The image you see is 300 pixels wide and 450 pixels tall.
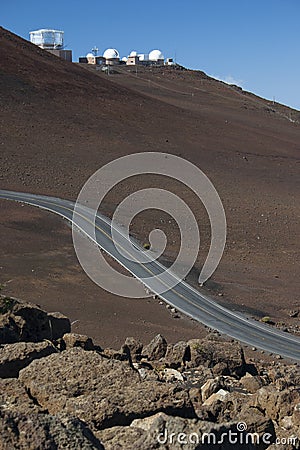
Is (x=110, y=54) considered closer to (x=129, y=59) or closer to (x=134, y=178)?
(x=129, y=59)

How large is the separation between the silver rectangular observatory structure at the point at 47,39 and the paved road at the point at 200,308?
241 feet

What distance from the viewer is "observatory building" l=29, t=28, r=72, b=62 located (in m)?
120

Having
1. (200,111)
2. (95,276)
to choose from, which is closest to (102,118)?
(200,111)

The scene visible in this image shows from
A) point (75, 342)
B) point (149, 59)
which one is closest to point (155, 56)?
point (149, 59)

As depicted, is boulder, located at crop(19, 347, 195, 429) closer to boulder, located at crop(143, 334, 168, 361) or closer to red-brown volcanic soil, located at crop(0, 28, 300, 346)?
boulder, located at crop(143, 334, 168, 361)

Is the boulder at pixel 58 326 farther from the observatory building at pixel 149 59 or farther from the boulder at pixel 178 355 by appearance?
the observatory building at pixel 149 59

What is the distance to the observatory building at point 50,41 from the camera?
119875mm

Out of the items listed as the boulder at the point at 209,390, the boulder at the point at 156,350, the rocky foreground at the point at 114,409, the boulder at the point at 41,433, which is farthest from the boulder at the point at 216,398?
the boulder at the point at 156,350

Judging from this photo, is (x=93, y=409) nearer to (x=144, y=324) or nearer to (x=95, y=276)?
(x=144, y=324)

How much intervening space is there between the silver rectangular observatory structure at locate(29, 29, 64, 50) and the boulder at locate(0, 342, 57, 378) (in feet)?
373

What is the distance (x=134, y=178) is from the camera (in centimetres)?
7219

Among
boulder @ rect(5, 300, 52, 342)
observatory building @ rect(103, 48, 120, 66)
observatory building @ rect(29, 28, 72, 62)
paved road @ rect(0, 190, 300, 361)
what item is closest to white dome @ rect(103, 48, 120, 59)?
observatory building @ rect(103, 48, 120, 66)

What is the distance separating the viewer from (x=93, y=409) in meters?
9.20

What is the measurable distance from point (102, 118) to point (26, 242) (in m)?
43.1
